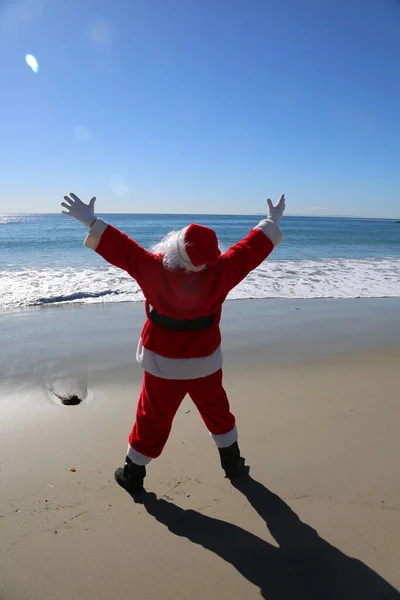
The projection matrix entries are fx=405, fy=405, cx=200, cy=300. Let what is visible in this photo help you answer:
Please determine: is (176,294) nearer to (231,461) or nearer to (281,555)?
(231,461)

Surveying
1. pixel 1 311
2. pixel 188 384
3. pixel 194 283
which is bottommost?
pixel 1 311

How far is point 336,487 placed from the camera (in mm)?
2395

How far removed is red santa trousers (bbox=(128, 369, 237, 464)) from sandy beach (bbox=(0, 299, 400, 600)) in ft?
1.05

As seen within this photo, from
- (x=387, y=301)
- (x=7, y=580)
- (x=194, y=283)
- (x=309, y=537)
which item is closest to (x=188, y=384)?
(x=194, y=283)

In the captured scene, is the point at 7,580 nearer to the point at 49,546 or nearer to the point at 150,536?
the point at 49,546

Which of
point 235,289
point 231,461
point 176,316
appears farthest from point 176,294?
point 235,289

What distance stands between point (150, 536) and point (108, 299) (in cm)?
567

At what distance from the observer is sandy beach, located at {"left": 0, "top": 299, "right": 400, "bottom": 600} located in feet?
5.93

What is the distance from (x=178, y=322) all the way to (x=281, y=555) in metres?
1.24

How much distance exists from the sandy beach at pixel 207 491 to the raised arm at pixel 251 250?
1.26m

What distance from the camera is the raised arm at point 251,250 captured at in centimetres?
224

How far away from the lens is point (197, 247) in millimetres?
2035

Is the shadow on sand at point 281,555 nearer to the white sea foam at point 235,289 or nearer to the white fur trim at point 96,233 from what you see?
the white fur trim at point 96,233

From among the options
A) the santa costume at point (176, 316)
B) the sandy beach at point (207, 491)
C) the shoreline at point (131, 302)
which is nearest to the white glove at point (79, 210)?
the santa costume at point (176, 316)
